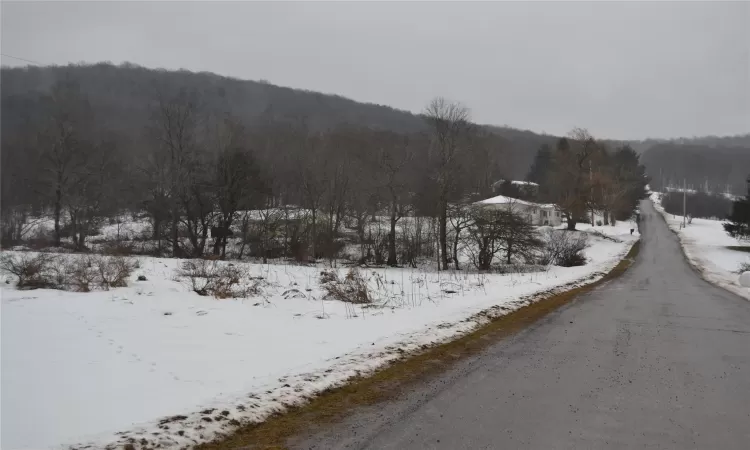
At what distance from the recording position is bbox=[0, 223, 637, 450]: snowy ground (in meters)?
4.58

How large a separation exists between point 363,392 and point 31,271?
11.3 metres

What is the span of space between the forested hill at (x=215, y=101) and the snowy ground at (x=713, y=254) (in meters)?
29.9

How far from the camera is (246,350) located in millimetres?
7336

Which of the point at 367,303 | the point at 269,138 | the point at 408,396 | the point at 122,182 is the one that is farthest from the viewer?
the point at 269,138

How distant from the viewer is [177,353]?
695cm

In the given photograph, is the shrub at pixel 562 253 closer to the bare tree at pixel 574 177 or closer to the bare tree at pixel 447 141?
the bare tree at pixel 447 141

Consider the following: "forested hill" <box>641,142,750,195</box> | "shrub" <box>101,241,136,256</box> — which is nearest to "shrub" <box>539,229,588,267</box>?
"shrub" <box>101,241,136,256</box>

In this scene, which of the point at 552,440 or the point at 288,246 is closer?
the point at 552,440

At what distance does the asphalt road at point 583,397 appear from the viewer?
4.38 meters

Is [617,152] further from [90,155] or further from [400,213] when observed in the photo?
[90,155]

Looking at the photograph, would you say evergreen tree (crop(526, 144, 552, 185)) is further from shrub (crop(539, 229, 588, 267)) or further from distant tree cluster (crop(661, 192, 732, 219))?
shrub (crop(539, 229, 588, 267))

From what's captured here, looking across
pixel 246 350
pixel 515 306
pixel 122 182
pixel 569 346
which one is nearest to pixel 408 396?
pixel 246 350

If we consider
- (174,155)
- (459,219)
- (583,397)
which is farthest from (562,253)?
(174,155)

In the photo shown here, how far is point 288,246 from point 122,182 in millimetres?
22627
